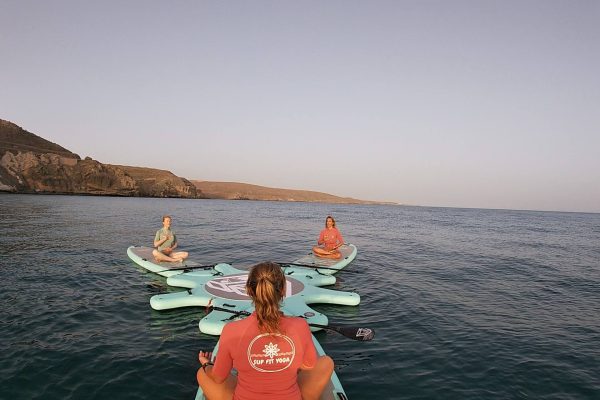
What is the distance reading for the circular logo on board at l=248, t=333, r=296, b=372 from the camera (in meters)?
3.65

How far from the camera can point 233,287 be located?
11.0 meters

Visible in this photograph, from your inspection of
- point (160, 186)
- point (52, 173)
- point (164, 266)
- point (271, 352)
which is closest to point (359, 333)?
point (271, 352)

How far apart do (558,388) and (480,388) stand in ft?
5.31

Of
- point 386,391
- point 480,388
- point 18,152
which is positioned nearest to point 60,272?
point 386,391

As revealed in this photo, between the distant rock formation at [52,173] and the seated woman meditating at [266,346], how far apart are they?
9211 centimetres

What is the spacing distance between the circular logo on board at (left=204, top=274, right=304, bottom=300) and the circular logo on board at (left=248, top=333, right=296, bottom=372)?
6.10 meters

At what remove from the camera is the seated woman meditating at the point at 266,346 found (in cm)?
351

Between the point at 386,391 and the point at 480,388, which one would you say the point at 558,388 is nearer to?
the point at 480,388

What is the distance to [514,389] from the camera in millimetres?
6895

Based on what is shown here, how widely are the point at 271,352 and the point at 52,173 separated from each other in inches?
4037

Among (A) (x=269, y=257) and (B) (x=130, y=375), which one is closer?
(B) (x=130, y=375)

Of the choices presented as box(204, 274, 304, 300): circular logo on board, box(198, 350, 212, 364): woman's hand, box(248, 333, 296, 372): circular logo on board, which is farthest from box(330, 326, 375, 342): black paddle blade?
box(248, 333, 296, 372): circular logo on board

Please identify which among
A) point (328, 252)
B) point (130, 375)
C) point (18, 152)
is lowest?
point (130, 375)

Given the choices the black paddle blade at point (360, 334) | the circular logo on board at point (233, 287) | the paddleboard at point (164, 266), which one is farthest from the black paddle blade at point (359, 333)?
the paddleboard at point (164, 266)
